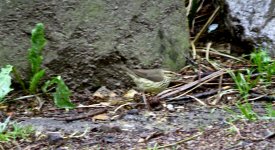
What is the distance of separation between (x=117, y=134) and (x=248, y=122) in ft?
2.30

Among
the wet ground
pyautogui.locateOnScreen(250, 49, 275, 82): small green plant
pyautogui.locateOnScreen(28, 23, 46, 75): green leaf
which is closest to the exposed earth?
the wet ground

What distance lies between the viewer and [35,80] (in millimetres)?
4227

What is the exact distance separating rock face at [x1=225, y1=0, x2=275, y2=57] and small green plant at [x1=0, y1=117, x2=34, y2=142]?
2094 mm

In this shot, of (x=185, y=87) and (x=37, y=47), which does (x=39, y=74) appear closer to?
(x=37, y=47)

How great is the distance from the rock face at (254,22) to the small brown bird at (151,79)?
100 cm

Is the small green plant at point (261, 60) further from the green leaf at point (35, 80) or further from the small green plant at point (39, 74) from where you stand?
the green leaf at point (35, 80)

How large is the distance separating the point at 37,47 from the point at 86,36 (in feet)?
1.14

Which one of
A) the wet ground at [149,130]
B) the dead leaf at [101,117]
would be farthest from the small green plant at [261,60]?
the dead leaf at [101,117]

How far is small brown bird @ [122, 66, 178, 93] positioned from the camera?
13.9 ft

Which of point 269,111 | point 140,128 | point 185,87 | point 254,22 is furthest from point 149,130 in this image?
point 254,22

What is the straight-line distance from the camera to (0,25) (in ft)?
14.1

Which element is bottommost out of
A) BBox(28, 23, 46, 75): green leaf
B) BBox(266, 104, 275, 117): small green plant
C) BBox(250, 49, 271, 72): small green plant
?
BBox(266, 104, 275, 117): small green plant

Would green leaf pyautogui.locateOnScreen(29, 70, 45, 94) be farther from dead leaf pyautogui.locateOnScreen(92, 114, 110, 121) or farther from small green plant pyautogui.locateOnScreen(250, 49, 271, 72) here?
small green plant pyautogui.locateOnScreen(250, 49, 271, 72)

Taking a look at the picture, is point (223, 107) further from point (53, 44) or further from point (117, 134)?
point (53, 44)
